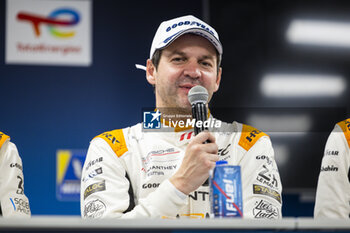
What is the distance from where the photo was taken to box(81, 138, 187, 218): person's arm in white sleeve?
4.20 feet

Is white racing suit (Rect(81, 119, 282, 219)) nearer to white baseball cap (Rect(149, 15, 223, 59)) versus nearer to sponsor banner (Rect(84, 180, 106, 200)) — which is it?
sponsor banner (Rect(84, 180, 106, 200))

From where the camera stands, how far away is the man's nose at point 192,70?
1557 millimetres

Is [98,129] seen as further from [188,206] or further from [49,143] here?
[188,206]

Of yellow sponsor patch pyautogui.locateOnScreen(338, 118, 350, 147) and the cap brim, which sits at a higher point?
the cap brim

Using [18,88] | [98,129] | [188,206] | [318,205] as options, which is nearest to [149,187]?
[188,206]

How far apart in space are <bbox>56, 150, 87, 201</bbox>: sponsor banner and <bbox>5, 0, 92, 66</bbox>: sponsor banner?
609 mm

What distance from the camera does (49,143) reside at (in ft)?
9.39

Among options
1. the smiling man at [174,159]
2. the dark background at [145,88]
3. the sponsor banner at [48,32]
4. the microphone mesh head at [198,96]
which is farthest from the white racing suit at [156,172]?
the sponsor banner at [48,32]

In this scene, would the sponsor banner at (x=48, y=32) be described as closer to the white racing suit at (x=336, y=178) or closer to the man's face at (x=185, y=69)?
the man's face at (x=185, y=69)

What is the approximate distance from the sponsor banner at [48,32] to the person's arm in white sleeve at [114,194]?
1.49 metres

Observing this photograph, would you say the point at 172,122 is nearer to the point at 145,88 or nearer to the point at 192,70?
the point at 192,70

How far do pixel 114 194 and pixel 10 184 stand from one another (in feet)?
1.48

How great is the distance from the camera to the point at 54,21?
2.97 meters

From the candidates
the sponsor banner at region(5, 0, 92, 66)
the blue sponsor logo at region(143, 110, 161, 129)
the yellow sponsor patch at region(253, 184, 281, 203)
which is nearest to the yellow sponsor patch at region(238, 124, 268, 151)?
the yellow sponsor patch at region(253, 184, 281, 203)
